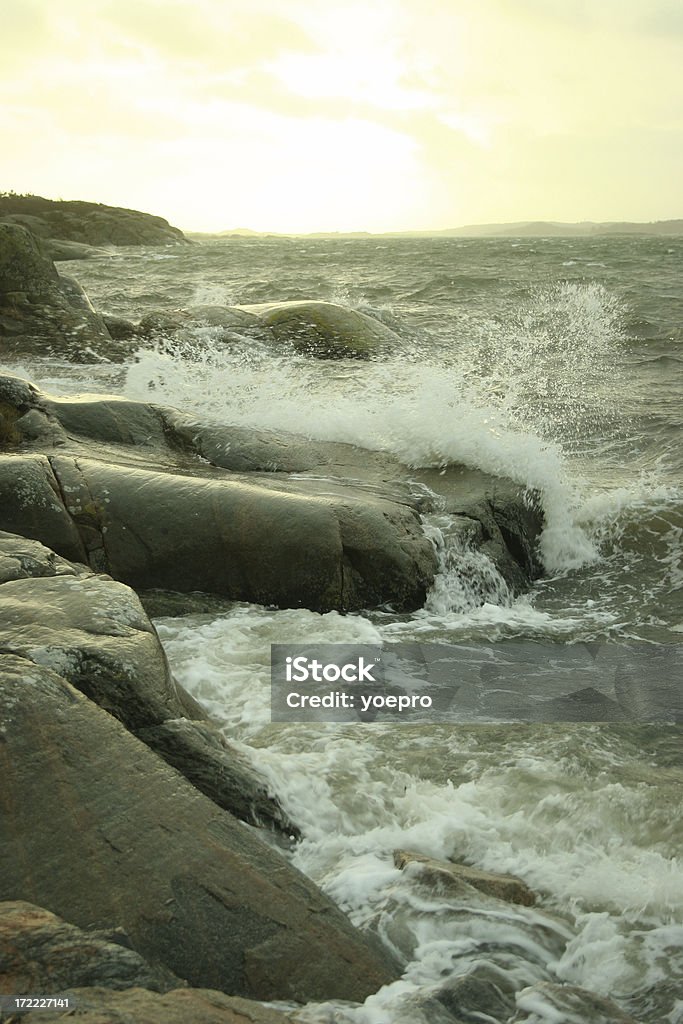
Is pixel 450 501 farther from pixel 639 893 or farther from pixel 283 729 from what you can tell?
pixel 639 893

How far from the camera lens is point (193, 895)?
2646 mm

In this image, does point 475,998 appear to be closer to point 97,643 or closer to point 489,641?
point 97,643

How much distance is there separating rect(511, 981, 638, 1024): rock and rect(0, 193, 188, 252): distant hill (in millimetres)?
53608

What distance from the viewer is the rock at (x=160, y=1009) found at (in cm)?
206

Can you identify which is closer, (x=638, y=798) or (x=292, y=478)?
(x=638, y=798)

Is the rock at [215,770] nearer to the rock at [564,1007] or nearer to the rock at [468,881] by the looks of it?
the rock at [468,881]

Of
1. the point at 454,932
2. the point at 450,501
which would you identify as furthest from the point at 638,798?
the point at 450,501

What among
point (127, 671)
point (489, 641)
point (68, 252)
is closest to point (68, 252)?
point (68, 252)

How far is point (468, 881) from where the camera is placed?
10.3ft

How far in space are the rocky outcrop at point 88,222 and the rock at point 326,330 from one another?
4265 cm

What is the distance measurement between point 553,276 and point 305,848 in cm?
2362

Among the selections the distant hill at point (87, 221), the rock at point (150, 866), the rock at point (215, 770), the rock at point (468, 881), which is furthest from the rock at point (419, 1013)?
the distant hill at point (87, 221)

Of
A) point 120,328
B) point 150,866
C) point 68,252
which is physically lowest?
point 150,866

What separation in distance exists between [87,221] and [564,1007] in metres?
57.4
